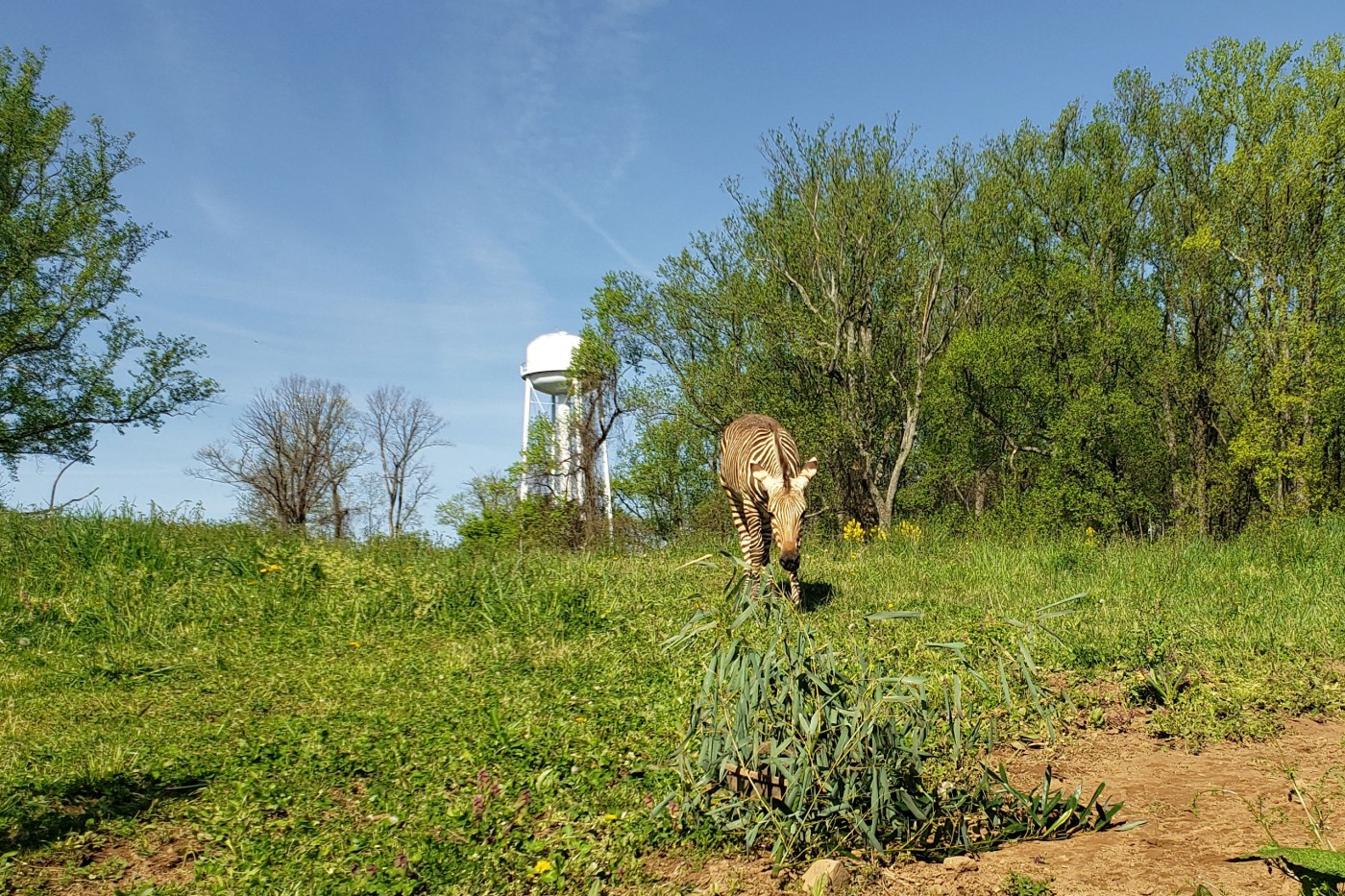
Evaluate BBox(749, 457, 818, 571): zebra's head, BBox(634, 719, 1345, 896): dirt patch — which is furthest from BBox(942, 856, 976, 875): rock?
BBox(749, 457, 818, 571): zebra's head

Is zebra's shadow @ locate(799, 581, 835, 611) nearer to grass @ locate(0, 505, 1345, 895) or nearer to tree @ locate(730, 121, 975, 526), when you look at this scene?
grass @ locate(0, 505, 1345, 895)

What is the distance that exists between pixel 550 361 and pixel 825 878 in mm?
34200

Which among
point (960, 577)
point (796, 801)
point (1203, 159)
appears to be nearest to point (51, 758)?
point (796, 801)

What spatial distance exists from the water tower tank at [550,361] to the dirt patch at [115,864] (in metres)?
31.9

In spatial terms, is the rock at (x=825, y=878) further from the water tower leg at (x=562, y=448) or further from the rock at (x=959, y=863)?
the water tower leg at (x=562, y=448)

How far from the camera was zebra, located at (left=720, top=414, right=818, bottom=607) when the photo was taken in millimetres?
9953

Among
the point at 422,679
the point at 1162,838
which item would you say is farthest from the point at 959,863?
the point at 422,679

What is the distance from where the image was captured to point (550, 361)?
36719 millimetres

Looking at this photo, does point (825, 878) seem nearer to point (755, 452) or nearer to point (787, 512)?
point (787, 512)

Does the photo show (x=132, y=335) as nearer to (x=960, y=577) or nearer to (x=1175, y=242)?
(x=960, y=577)

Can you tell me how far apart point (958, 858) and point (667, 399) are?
79.7 feet

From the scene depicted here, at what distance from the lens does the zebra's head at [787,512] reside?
984cm

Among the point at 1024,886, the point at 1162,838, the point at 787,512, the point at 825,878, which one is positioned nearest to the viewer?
the point at 1024,886

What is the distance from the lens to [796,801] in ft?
12.0
